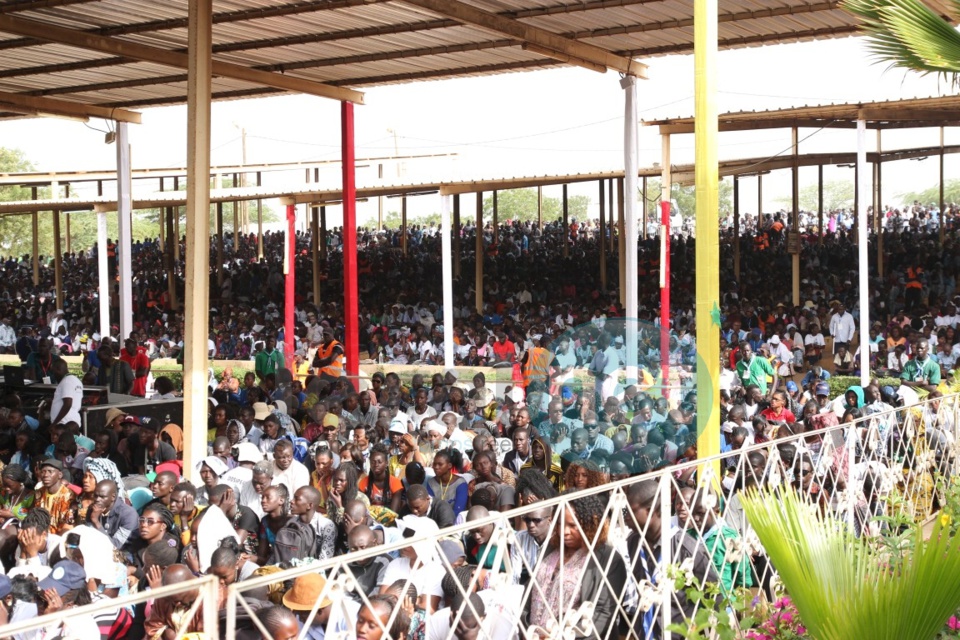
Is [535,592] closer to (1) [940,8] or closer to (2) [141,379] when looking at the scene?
(1) [940,8]

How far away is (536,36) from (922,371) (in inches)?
228

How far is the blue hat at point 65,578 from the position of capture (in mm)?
6062

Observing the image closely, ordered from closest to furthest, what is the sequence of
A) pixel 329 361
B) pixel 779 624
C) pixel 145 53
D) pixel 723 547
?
pixel 779 624
pixel 723 547
pixel 145 53
pixel 329 361

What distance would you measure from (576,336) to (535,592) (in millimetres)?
15069

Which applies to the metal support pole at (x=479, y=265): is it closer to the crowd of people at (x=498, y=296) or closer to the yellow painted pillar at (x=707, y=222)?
the crowd of people at (x=498, y=296)

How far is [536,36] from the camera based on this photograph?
1360 cm

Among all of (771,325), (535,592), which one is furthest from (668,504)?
(771,325)

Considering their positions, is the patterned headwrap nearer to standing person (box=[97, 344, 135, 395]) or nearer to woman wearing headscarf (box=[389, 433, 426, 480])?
woman wearing headscarf (box=[389, 433, 426, 480])

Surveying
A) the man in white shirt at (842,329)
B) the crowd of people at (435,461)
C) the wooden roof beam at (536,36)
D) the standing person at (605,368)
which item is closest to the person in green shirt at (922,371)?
the crowd of people at (435,461)

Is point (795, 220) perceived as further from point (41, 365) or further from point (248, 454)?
point (248, 454)

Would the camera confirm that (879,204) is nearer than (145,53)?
No

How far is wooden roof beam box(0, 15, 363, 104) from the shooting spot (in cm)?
1224

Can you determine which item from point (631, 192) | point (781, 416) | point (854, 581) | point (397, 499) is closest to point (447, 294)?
point (631, 192)

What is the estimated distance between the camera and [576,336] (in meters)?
19.9
